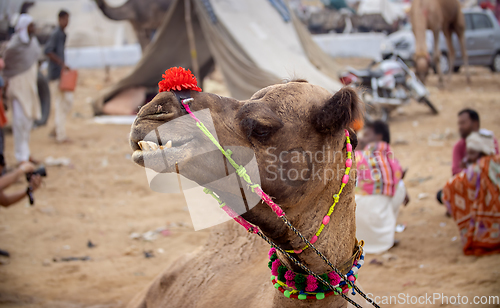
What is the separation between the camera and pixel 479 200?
4195 millimetres

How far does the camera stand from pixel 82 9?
24188 millimetres

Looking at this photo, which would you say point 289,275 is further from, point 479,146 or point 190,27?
point 190,27

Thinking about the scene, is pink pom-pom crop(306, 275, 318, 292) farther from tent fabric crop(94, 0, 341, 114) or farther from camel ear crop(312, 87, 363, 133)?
tent fabric crop(94, 0, 341, 114)

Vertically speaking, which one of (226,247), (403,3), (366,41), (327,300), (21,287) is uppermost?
(327,300)

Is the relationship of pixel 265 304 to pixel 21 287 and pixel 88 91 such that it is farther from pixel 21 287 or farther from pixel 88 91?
pixel 88 91

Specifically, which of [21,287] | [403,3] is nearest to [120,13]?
[21,287]

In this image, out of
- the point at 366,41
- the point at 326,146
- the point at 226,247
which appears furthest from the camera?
the point at 366,41

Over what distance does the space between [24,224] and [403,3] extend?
29772 millimetres

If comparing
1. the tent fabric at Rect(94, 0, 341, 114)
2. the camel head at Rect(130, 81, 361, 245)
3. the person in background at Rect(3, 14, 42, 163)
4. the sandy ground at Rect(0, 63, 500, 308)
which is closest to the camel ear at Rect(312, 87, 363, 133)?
the camel head at Rect(130, 81, 361, 245)

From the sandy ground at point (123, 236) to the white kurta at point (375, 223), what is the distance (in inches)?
5.1

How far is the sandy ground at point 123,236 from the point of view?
3855mm

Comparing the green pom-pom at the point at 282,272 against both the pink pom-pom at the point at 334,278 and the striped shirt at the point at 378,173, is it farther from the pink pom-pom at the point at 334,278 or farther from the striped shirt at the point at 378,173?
the striped shirt at the point at 378,173

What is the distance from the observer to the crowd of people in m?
4.14

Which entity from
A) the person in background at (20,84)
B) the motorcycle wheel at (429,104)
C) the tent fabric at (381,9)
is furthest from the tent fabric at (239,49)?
the tent fabric at (381,9)
